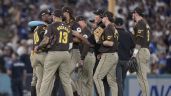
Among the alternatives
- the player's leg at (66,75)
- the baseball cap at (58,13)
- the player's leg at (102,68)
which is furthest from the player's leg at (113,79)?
the baseball cap at (58,13)

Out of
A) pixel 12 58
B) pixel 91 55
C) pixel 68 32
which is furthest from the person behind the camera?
pixel 12 58

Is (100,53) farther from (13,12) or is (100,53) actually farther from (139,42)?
(13,12)

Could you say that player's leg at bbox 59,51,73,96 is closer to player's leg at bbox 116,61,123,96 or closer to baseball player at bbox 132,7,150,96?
player's leg at bbox 116,61,123,96

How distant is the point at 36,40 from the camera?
2094 centimetres

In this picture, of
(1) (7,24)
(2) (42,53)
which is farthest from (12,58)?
(2) (42,53)

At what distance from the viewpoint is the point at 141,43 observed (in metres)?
21.7

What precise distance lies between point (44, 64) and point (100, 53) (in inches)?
60.8

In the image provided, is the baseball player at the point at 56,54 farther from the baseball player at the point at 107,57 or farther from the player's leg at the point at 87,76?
the player's leg at the point at 87,76

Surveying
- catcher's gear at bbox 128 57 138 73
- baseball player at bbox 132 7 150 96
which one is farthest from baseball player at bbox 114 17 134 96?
baseball player at bbox 132 7 150 96

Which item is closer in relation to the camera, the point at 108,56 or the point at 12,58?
the point at 108,56

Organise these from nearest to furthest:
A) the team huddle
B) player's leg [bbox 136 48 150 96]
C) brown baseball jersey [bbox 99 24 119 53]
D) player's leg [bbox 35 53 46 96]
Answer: the team huddle < brown baseball jersey [bbox 99 24 119 53] < player's leg [bbox 35 53 46 96] < player's leg [bbox 136 48 150 96]

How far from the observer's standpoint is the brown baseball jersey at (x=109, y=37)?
68.6 feet

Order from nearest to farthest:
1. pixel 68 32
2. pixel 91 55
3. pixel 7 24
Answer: pixel 68 32
pixel 91 55
pixel 7 24

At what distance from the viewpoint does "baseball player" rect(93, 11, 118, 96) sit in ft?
68.8
